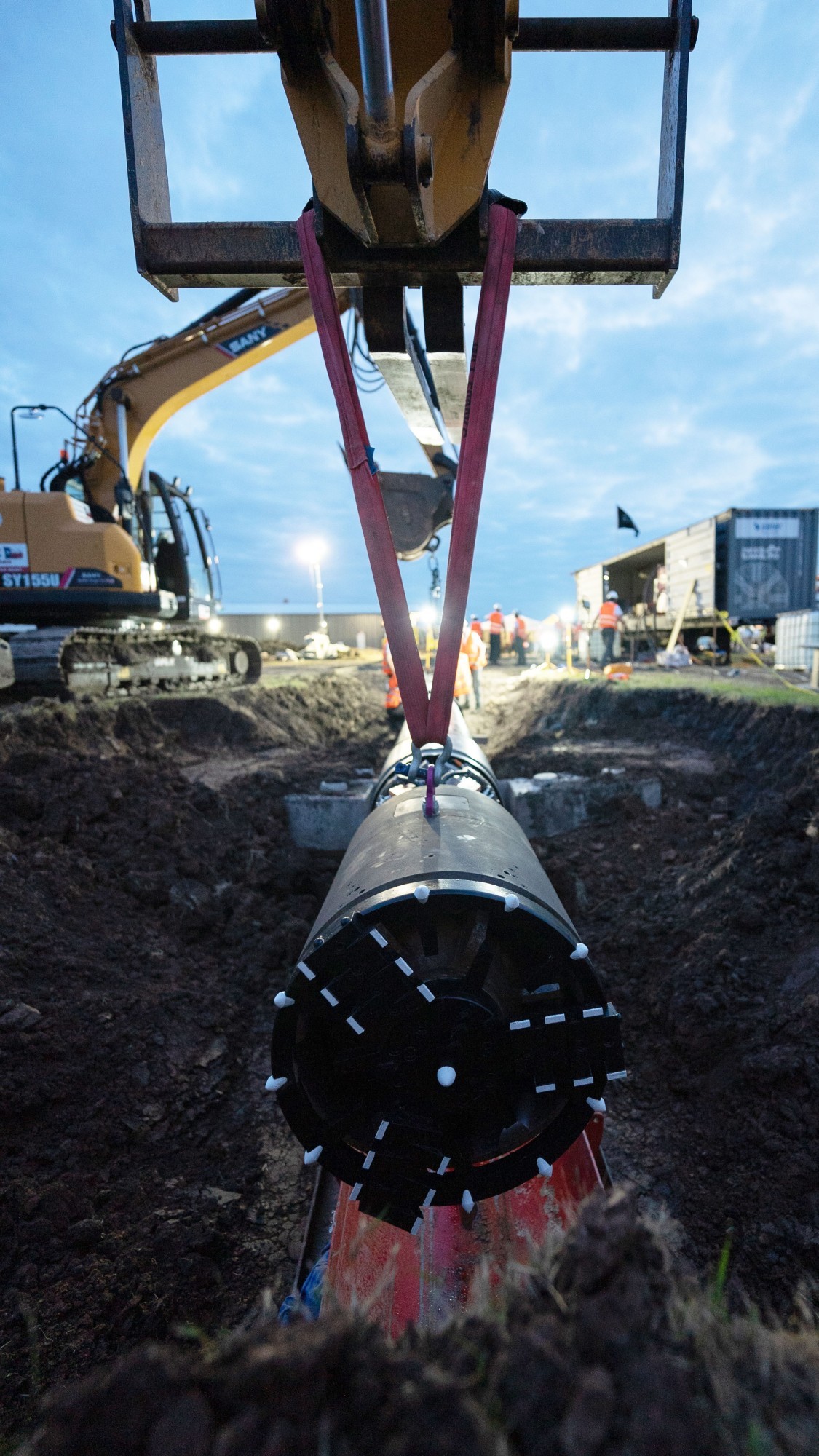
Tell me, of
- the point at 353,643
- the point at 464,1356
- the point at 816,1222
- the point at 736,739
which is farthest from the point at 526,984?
the point at 353,643

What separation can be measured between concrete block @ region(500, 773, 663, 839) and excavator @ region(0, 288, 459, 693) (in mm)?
5320

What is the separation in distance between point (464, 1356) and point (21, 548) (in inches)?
356

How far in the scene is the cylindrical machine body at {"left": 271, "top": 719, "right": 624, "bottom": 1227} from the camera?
1.73 m

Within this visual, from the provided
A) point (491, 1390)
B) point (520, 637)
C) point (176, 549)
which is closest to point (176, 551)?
point (176, 549)

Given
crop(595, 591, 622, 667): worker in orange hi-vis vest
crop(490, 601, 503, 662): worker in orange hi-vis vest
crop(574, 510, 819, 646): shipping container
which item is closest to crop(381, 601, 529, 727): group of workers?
crop(490, 601, 503, 662): worker in orange hi-vis vest

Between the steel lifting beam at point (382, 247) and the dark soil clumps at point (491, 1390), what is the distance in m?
2.56

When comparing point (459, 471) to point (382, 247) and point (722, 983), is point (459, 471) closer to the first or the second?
point (382, 247)

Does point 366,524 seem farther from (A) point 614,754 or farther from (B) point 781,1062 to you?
(A) point 614,754

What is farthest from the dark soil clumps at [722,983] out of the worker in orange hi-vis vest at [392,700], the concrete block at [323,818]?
the worker in orange hi-vis vest at [392,700]

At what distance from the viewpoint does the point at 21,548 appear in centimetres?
794

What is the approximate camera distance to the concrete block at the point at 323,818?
6.42 metres

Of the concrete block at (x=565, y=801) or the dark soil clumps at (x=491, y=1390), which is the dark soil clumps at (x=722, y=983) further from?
the dark soil clumps at (x=491, y=1390)

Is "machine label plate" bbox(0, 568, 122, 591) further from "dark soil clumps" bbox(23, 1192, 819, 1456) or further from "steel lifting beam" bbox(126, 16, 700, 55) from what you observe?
"dark soil clumps" bbox(23, 1192, 819, 1456)

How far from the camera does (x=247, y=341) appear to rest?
8.71 m
